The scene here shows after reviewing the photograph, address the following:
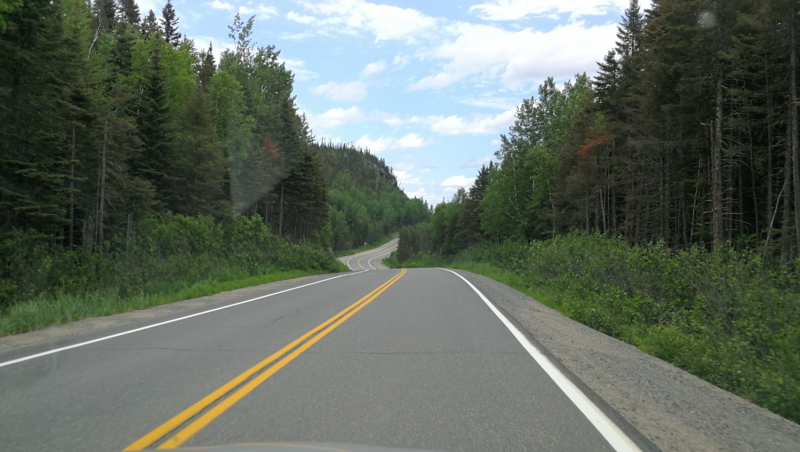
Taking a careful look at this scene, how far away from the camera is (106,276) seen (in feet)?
50.5

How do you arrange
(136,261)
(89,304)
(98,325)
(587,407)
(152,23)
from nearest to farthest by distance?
(587,407)
(98,325)
(89,304)
(136,261)
(152,23)

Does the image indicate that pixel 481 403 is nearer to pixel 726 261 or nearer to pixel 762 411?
pixel 762 411

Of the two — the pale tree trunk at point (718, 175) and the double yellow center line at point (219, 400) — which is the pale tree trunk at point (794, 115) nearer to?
the pale tree trunk at point (718, 175)

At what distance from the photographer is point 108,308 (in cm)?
1202

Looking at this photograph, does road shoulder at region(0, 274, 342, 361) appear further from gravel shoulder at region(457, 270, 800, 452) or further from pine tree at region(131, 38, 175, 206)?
pine tree at region(131, 38, 175, 206)

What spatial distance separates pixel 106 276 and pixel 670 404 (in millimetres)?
15255

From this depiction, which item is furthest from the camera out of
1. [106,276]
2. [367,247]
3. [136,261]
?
[367,247]

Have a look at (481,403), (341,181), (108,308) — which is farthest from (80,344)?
(341,181)

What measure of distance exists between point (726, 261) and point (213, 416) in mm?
11689

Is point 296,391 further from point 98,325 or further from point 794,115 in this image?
point 794,115

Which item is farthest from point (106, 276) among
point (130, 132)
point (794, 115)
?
point (794, 115)

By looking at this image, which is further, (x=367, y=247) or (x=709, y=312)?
(x=367, y=247)

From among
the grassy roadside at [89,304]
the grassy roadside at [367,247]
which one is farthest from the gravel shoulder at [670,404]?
the grassy roadside at [367,247]

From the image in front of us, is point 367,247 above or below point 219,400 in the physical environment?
below
